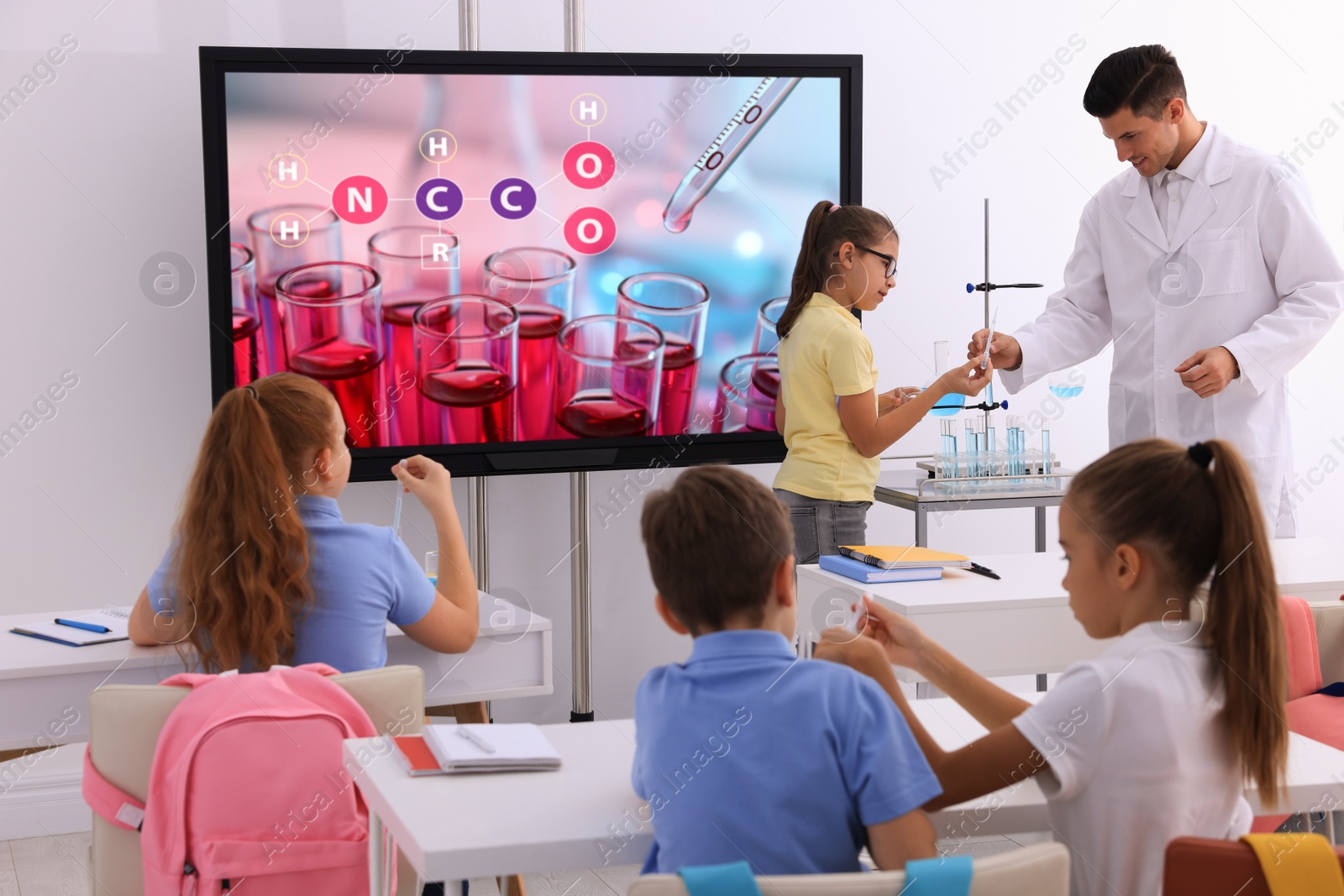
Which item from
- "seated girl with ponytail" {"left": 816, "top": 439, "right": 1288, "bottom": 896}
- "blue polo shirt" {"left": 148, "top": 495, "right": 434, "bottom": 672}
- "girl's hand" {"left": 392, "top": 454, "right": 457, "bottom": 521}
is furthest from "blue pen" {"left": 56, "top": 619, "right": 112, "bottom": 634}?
"seated girl with ponytail" {"left": 816, "top": 439, "right": 1288, "bottom": 896}

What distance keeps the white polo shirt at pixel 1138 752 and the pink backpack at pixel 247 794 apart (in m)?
0.85

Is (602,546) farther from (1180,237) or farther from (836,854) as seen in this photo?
(836,854)

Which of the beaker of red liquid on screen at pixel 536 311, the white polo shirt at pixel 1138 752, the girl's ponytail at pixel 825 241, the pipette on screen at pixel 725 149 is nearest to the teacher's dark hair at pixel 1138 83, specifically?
the girl's ponytail at pixel 825 241

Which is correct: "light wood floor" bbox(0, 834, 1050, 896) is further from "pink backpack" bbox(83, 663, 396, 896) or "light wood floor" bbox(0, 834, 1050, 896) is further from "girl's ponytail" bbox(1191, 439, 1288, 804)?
"girl's ponytail" bbox(1191, 439, 1288, 804)

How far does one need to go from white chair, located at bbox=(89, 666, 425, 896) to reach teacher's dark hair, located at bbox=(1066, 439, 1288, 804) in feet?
3.11

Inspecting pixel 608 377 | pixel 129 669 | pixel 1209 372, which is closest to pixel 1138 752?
pixel 129 669

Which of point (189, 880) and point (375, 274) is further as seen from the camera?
point (375, 274)

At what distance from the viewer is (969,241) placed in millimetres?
4391

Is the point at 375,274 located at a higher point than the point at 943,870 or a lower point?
higher

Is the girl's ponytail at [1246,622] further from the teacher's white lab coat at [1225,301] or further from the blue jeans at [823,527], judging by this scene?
the blue jeans at [823,527]

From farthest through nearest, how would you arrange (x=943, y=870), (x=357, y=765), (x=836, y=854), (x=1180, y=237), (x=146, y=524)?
1. (x=146, y=524)
2. (x=1180, y=237)
3. (x=357, y=765)
4. (x=836, y=854)
5. (x=943, y=870)

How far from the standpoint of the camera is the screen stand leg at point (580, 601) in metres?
3.82

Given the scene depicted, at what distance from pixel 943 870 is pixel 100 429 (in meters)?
3.18

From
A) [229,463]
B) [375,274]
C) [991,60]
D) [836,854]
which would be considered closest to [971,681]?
[836,854]
